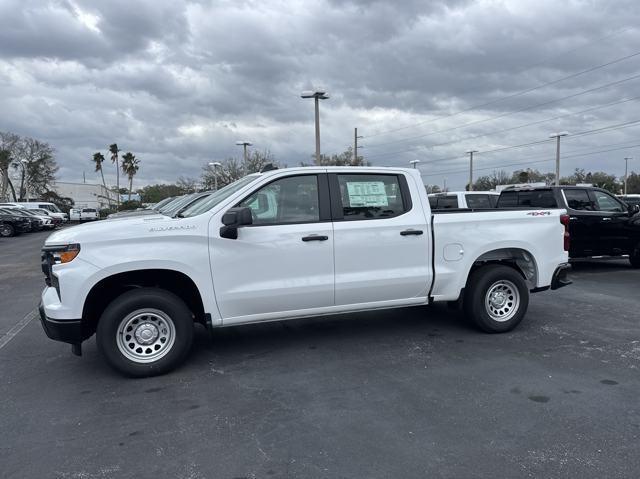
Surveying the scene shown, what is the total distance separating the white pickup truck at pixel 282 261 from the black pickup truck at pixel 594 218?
15.3 feet

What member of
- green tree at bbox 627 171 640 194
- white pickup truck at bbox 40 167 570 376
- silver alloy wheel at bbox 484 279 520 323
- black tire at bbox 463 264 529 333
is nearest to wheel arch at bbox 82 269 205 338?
white pickup truck at bbox 40 167 570 376

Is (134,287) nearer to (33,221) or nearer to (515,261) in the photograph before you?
(515,261)

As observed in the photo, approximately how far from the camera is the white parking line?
20.2ft

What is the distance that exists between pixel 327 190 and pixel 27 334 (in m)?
4.34

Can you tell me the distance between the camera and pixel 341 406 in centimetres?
403

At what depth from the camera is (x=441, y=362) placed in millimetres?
5004

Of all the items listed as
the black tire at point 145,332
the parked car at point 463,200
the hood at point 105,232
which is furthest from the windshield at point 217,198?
the parked car at point 463,200

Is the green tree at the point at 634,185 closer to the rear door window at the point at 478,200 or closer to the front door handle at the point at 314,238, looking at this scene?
the rear door window at the point at 478,200

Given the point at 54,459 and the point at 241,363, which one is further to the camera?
the point at 241,363

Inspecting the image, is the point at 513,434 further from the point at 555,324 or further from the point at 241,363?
the point at 555,324

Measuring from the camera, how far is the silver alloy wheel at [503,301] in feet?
19.6

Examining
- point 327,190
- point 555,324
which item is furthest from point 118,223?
point 555,324

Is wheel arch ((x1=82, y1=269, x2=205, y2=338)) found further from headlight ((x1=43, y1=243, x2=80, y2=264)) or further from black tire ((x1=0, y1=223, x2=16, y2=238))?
black tire ((x1=0, y1=223, x2=16, y2=238))

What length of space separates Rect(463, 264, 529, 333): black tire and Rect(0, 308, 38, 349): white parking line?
5.54 metres
